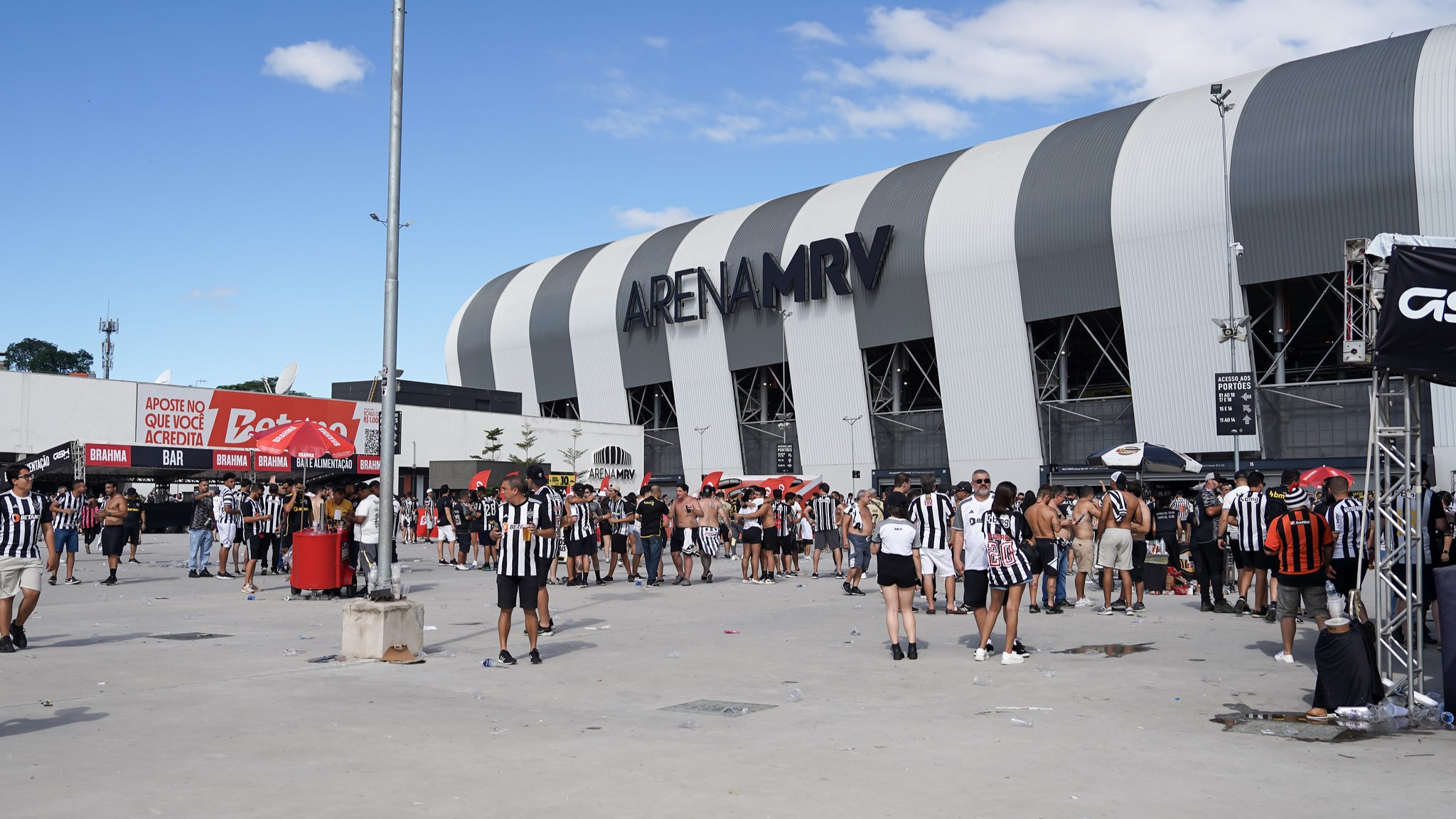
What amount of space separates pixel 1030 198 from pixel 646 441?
25.7 metres

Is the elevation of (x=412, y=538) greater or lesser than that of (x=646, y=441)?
lesser

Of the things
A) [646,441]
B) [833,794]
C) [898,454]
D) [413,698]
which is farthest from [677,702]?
[646,441]

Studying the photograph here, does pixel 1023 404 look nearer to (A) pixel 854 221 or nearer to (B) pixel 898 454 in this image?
(B) pixel 898 454

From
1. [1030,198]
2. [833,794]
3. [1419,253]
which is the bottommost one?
[833,794]

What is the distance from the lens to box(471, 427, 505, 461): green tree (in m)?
55.2

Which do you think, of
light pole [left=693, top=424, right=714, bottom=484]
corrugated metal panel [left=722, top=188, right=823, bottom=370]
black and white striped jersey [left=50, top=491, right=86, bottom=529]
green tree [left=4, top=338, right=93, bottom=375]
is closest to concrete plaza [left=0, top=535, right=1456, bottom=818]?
black and white striped jersey [left=50, top=491, right=86, bottom=529]

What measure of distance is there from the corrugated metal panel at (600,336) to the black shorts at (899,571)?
49.0m

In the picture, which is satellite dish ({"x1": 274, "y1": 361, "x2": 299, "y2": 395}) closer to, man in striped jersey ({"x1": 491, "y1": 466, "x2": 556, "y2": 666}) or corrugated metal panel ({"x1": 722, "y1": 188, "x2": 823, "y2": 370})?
corrugated metal panel ({"x1": 722, "y1": 188, "x2": 823, "y2": 370})

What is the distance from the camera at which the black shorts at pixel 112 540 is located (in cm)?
1948

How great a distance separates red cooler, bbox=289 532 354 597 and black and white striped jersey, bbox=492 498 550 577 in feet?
21.5

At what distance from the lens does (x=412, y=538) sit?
41.5 m

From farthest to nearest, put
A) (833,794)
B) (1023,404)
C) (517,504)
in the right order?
(1023,404) → (517,504) → (833,794)

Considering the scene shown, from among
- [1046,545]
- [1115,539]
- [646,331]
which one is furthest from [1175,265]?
[1046,545]

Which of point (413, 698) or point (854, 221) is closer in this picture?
point (413, 698)
